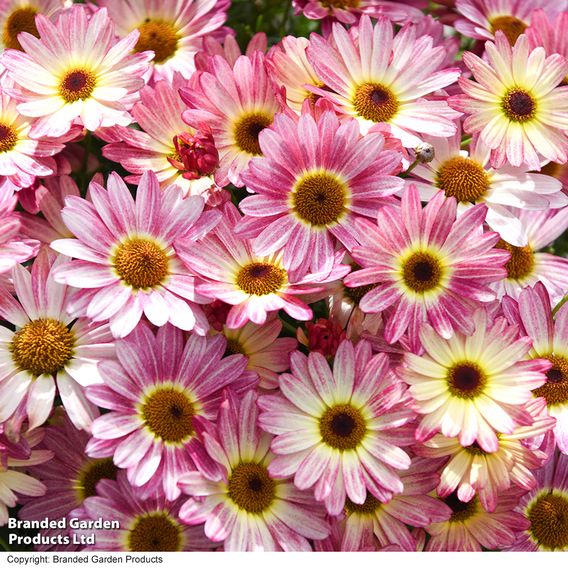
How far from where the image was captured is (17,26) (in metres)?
1.26

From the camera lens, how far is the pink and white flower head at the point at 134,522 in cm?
96

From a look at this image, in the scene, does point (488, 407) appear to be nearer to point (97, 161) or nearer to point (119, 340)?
point (119, 340)

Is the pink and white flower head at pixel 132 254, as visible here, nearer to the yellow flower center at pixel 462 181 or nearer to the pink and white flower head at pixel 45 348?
the pink and white flower head at pixel 45 348

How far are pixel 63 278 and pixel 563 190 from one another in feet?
2.12

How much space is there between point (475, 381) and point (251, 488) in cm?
27

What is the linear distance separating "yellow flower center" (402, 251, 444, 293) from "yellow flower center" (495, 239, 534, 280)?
171mm

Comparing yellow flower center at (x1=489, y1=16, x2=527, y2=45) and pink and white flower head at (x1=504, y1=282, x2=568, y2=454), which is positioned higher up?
yellow flower center at (x1=489, y1=16, x2=527, y2=45)

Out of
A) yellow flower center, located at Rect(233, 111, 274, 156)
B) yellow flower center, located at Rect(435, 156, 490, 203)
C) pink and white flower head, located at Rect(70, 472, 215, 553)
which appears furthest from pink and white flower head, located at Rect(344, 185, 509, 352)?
pink and white flower head, located at Rect(70, 472, 215, 553)

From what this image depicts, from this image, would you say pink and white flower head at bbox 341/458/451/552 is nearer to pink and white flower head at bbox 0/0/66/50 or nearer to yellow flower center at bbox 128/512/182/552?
yellow flower center at bbox 128/512/182/552

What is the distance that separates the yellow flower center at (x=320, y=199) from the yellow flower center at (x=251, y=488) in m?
0.28

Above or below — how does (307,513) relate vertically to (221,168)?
below

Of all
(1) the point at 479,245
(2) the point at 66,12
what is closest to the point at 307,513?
(1) the point at 479,245

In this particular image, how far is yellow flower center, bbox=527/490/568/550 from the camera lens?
106cm

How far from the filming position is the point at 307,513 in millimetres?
952
